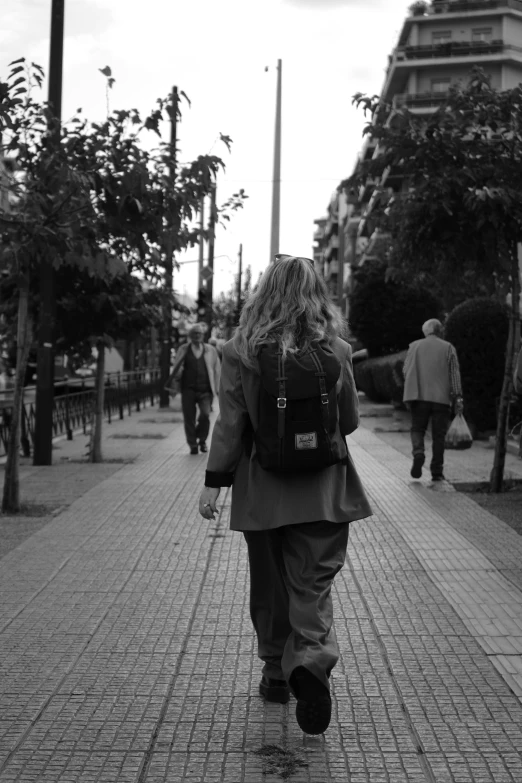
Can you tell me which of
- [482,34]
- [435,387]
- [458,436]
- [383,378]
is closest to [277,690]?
[458,436]

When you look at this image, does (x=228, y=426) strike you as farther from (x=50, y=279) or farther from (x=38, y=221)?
(x=50, y=279)

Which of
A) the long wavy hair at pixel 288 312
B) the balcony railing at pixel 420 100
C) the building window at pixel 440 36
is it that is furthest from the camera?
the building window at pixel 440 36

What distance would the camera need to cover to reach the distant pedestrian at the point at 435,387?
1166 cm

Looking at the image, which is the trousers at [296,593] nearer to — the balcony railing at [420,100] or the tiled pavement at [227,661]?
the tiled pavement at [227,661]

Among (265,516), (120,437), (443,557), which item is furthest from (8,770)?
(120,437)

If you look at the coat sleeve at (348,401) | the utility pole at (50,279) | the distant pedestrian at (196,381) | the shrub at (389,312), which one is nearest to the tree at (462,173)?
the utility pole at (50,279)

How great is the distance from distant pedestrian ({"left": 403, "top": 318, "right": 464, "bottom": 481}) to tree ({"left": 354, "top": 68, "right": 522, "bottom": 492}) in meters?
0.56

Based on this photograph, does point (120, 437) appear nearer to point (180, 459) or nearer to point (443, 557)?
point (180, 459)

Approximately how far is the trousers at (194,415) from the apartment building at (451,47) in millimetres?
53222

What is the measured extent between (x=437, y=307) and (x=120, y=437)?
14.0 meters

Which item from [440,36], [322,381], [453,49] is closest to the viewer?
[322,381]

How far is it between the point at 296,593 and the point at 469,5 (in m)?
73.1

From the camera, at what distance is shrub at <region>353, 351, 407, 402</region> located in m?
22.6

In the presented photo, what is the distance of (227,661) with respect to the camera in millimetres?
5320
